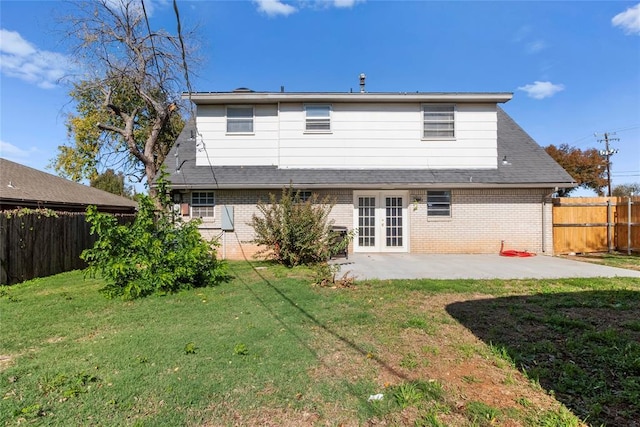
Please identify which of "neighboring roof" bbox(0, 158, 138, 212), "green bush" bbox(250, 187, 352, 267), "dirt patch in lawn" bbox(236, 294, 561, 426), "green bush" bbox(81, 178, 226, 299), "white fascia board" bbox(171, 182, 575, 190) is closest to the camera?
"dirt patch in lawn" bbox(236, 294, 561, 426)

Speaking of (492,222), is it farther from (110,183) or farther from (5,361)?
(110,183)

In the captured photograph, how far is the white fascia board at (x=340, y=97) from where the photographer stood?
37.6ft

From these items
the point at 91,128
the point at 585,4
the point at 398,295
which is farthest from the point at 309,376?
the point at 91,128

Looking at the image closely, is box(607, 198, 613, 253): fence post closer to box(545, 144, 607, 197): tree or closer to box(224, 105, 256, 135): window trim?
box(224, 105, 256, 135): window trim

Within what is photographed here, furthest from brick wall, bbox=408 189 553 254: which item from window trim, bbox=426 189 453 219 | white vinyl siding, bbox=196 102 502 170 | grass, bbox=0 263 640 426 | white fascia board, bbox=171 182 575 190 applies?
grass, bbox=0 263 640 426

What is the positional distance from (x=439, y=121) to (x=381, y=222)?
4309 mm

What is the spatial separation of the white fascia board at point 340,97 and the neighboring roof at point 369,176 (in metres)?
2.14

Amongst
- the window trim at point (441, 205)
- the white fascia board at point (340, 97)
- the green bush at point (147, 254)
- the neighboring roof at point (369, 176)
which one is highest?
the white fascia board at point (340, 97)

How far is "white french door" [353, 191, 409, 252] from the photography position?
11695 millimetres

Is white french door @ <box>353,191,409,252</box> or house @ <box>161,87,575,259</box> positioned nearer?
house @ <box>161,87,575,259</box>

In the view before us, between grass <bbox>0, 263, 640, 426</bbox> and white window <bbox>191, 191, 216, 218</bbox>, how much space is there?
559cm

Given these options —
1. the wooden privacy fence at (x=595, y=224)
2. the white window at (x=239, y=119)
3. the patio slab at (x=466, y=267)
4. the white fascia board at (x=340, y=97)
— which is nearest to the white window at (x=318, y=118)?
the white fascia board at (x=340, y=97)

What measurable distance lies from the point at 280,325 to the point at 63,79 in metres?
15.9

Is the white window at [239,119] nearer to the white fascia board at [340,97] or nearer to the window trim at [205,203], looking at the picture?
the white fascia board at [340,97]
